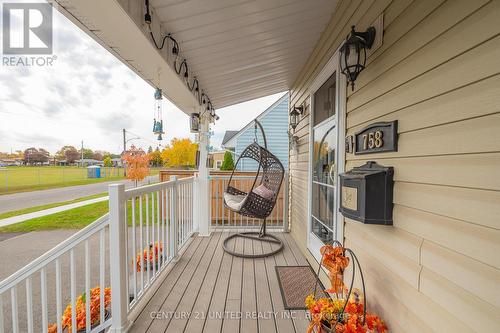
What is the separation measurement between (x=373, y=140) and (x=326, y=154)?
1.10 meters

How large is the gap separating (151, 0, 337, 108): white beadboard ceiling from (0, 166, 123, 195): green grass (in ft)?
51.6

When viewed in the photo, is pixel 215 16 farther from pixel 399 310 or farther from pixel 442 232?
pixel 399 310

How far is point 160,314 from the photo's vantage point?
6.21ft

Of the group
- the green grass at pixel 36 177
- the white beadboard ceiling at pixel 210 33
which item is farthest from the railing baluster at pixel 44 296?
the green grass at pixel 36 177

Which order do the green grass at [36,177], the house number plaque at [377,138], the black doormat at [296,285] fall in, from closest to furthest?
the house number plaque at [377,138]
the black doormat at [296,285]
the green grass at [36,177]

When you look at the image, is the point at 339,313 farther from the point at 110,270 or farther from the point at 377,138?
the point at 110,270

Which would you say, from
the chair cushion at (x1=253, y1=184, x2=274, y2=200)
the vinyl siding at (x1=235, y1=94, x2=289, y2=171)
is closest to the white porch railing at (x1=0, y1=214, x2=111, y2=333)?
the chair cushion at (x1=253, y1=184, x2=274, y2=200)

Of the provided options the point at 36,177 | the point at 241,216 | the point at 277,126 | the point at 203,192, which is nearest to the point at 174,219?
the point at 203,192

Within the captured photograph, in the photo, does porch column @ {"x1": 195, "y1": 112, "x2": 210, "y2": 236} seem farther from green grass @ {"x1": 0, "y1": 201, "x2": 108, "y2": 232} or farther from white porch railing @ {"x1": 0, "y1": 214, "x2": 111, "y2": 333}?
green grass @ {"x1": 0, "y1": 201, "x2": 108, "y2": 232}

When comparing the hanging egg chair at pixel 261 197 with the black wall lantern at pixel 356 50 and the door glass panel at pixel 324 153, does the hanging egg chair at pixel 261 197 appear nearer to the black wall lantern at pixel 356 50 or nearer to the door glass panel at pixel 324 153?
the door glass panel at pixel 324 153

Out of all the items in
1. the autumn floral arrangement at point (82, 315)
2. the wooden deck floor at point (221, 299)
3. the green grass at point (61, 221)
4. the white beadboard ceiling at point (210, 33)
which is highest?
the white beadboard ceiling at point (210, 33)

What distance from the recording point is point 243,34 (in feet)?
7.65

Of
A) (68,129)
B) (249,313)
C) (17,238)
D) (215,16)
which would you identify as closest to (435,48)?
(215,16)

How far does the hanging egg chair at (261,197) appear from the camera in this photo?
10.2ft
